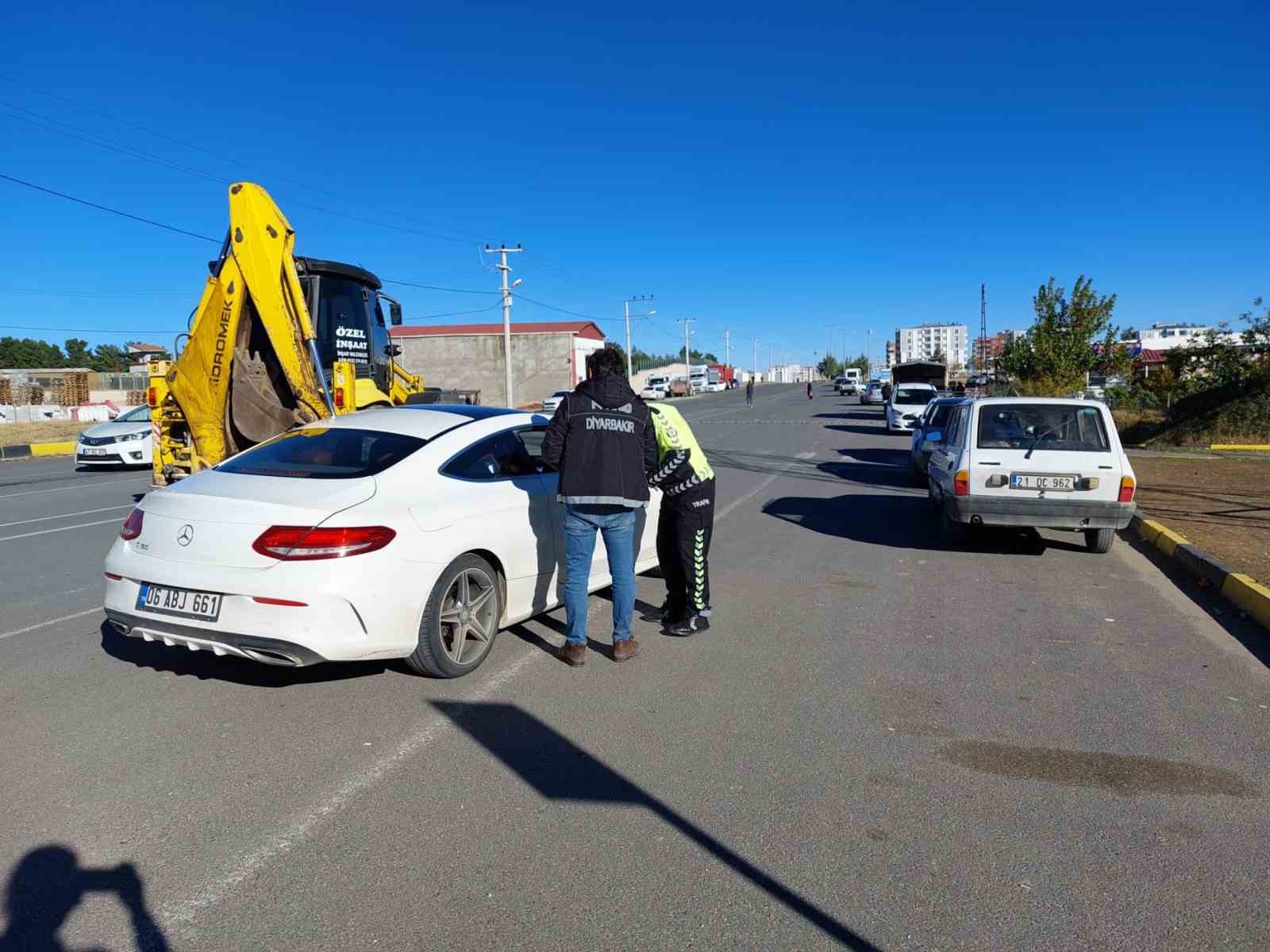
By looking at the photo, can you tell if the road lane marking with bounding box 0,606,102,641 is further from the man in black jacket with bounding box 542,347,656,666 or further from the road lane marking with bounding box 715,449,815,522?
the road lane marking with bounding box 715,449,815,522

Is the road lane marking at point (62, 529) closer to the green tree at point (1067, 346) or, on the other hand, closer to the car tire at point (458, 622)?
the car tire at point (458, 622)

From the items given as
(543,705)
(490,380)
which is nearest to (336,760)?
(543,705)

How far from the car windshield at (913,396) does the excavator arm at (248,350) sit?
68.4 ft

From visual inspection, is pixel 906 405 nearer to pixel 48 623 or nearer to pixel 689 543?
pixel 689 543

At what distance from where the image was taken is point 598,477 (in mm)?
5141

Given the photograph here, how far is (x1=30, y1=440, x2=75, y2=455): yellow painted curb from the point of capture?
82.1 feet

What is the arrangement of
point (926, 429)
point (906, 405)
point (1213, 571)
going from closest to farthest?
point (1213, 571) < point (926, 429) < point (906, 405)

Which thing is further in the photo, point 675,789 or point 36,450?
point 36,450

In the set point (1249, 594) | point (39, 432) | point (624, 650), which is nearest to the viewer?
point (624, 650)

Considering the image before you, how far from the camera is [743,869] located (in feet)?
10.4

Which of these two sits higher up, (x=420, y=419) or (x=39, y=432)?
(x=420, y=419)

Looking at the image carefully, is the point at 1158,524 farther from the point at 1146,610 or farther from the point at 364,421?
the point at 364,421

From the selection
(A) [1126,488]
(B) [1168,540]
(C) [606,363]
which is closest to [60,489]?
(C) [606,363]

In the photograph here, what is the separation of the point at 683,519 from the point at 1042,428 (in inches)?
187
